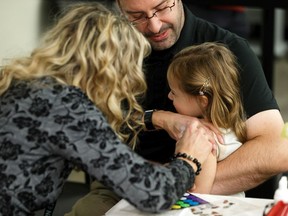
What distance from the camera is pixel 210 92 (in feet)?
6.96

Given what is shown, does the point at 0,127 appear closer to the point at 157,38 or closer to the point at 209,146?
the point at 209,146

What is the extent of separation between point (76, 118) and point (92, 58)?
175mm

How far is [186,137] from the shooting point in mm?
1986

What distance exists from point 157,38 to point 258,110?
462mm

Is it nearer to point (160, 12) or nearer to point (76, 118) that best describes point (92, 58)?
point (76, 118)

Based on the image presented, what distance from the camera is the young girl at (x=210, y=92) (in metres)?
2.11

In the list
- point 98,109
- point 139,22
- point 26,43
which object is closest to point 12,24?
point 26,43

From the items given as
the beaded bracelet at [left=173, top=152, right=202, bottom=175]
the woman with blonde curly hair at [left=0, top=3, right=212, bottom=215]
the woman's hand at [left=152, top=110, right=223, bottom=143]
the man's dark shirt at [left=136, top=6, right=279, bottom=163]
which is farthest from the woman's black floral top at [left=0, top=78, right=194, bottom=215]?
the man's dark shirt at [left=136, top=6, right=279, bottom=163]

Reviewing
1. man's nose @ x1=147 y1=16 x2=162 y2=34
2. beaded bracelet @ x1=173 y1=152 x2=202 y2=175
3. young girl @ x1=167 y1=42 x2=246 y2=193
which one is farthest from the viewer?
man's nose @ x1=147 y1=16 x2=162 y2=34

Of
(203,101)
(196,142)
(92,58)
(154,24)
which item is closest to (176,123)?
(203,101)

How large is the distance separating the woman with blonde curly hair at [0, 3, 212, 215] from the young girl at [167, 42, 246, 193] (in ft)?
1.15

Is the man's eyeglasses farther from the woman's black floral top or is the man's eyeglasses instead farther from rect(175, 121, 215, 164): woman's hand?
the woman's black floral top

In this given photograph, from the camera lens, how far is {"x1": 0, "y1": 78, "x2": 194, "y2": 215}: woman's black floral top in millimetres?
1621

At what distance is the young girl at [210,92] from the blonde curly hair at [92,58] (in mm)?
378
